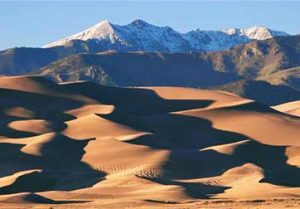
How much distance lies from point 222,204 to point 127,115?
6132cm

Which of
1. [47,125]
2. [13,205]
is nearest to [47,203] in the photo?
[13,205]

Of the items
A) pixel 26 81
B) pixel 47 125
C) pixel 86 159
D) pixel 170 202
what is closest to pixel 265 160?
pixel 86 159

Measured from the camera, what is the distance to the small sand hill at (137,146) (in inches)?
2842

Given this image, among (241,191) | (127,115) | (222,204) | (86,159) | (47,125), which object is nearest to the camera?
(222,204)

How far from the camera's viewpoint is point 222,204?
59031mm

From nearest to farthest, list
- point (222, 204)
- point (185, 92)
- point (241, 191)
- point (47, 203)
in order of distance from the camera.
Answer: point (222, 204) → point (47, 203) → point (241, 191) → point (185, 92)

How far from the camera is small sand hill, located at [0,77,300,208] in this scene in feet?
237

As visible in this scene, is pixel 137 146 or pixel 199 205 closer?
pixel 199 205

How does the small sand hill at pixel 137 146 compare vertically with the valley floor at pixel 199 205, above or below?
below

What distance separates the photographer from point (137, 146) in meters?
93.8

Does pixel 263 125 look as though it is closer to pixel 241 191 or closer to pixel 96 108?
pixel 96 108

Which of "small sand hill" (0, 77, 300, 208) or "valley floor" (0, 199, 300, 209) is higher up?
"valley floor" (0, 199, 300, 209)

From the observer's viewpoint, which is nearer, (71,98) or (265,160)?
(265,160)

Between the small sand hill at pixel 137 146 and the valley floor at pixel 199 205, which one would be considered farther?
the small sand hill at pixel 137 146
